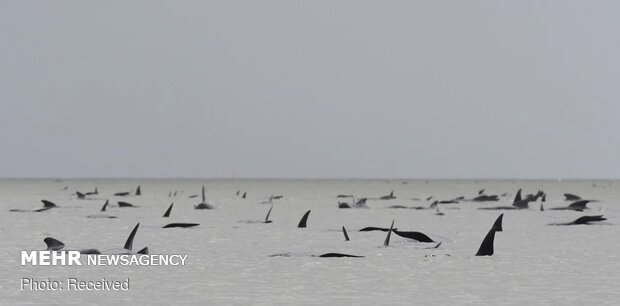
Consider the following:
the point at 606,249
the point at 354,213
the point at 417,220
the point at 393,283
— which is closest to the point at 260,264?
the point at 393,283

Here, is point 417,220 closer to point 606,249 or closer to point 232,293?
point 606,249

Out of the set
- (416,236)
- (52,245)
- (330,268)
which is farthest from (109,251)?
(416,236)

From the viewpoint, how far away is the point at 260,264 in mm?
17875

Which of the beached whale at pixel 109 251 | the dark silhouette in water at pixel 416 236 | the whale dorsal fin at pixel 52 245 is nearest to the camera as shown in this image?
the beached whale at pixel 109 251

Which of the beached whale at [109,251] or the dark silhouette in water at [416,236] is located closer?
the beached whale at [109,251]

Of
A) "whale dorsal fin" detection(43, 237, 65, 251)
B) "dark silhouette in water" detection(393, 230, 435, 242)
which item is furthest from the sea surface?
"whale dorsal fin" detection(43, 237, 65, 251)

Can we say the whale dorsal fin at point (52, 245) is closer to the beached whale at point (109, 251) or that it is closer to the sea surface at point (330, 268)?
the beached whale at point (109, 251)

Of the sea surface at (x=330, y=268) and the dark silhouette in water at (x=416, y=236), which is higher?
the dark silhouette in water at (x=416, y=236)

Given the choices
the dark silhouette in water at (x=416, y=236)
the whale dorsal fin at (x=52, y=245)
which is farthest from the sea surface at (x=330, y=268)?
the whale dorsal fin at (x=52, y=245)

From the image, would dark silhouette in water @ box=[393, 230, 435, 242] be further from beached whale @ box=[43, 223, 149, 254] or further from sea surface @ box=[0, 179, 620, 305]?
beached whale @ box=[43, 223, 149, 254]

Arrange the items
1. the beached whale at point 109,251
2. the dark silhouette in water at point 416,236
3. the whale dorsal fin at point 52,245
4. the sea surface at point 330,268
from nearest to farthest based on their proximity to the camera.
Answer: the sea surface at point 330,268
the beached whale at point 109,251
the whale dorsal fin at point 52,245
the dark silhouette in water at point 416,236

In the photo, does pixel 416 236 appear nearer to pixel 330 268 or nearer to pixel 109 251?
pixel 330 268

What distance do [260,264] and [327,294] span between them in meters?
4.01

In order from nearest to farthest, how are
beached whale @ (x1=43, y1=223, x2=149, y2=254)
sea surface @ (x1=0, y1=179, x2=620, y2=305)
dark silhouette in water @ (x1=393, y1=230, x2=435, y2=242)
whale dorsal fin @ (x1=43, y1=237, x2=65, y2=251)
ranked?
sea surface @ (x1=0, y1=179, x2=620, y2=305)
beached whale @ (x1=43, y1=223, x2=149, y2=254)
whale dorsal fin @ (x1=43, y1=237, x2=65, y2=251)
dark silhouette in water @ (x1=393, y1=230, x2=435, y2=242)
